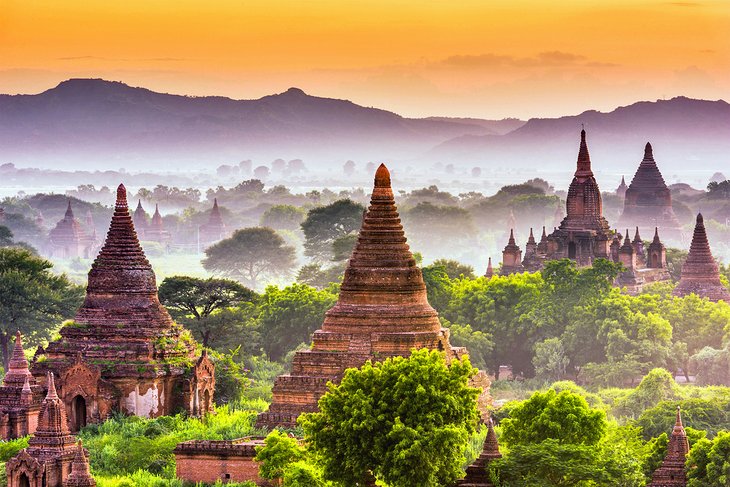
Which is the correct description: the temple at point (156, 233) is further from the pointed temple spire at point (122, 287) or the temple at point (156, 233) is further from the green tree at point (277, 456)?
the green tree at point (277, 456)

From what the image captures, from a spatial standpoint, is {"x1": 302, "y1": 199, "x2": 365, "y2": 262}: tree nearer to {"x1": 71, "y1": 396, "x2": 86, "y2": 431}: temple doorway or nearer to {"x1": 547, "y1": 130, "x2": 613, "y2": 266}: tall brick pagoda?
{"x1": 547, "y1": 130, "x2": 613, "y2": 266}: tall brick pagoda

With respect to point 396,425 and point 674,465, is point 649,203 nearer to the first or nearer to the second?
point 674,465

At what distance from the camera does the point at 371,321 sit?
53.9 m

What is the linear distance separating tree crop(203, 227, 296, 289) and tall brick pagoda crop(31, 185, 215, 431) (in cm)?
7367

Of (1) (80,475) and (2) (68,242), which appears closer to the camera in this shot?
(1) (80,475)

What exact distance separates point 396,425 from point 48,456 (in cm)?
797

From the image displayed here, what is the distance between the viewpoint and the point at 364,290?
54469mm

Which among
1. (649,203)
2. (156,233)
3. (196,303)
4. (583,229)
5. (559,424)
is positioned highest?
(156,233)

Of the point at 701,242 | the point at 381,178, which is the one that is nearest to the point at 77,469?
the point at 381,178

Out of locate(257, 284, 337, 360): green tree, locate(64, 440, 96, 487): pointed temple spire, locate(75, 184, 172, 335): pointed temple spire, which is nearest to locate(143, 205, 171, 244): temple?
locate(257, 284, 337, 360): green tree

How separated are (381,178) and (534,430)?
421 inches

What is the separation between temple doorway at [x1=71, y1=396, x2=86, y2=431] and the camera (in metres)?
56.0

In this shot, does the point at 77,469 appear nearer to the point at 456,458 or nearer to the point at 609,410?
the point at 456,458

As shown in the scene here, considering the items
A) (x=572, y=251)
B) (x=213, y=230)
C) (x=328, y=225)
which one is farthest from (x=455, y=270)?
(x=213, y=230)
